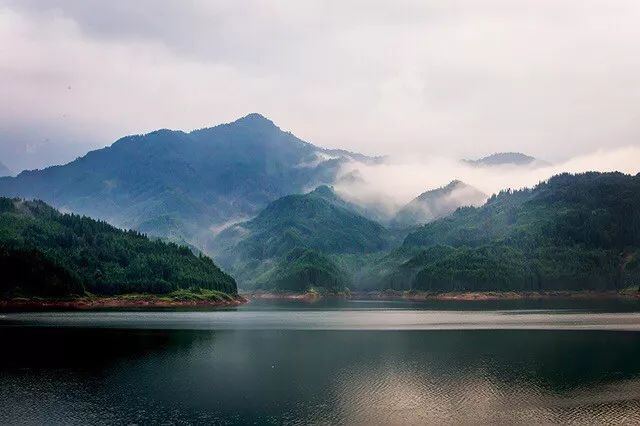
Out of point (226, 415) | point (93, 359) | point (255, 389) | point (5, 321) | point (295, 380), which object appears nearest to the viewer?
point (226, 415)

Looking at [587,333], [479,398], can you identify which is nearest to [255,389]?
[479,398]

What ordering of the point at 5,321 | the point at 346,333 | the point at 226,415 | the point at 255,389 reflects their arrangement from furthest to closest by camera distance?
the point at 5,321, the point at 346,333, the point at 255,389, the point at 226,415

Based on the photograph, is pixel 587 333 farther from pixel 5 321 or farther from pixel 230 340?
pixel 5 321

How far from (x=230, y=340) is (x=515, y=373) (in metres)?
65.5

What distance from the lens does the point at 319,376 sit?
85.3 metres

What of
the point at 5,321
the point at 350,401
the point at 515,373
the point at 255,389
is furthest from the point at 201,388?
the point at 5,321

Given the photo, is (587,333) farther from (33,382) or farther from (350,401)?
(33,382)

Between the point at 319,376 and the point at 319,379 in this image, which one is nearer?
the point at 319,379

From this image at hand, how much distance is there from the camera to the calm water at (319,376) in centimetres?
6353

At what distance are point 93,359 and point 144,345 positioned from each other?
19145 mm

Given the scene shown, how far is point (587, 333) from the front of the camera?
449ft

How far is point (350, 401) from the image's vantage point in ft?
228

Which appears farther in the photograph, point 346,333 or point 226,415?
point 346,333

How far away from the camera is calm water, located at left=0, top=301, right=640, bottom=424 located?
63.5 metres
